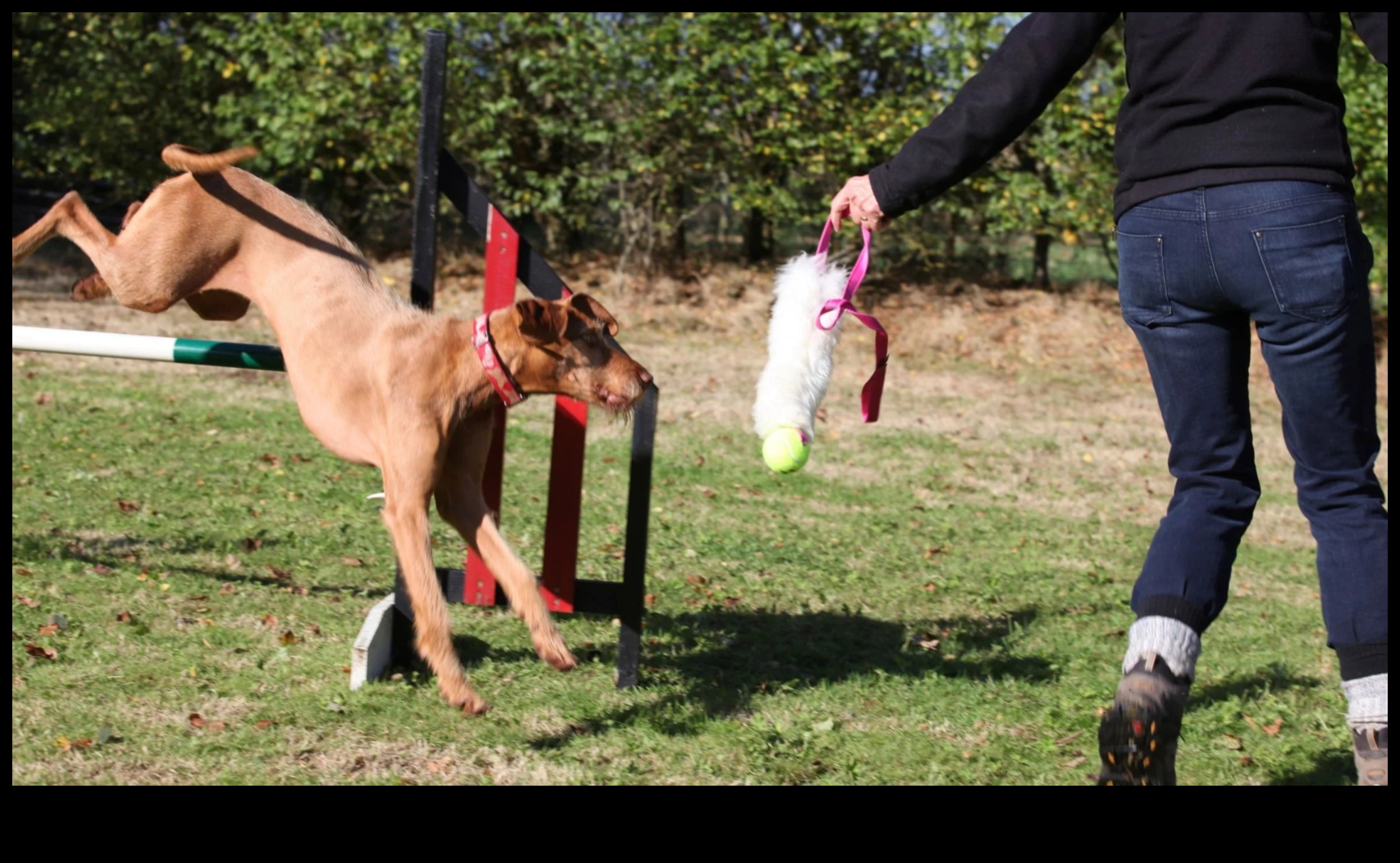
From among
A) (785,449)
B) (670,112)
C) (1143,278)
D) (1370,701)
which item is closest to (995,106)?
(1143,278)

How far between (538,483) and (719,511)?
132 cm

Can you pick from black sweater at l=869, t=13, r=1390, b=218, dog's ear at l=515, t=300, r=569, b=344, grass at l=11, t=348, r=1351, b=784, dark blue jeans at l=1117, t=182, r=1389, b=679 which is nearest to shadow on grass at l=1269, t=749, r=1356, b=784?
grass at l=11, t=348, r=1351, b=784

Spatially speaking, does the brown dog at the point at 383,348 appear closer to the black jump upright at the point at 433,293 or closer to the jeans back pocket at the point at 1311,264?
the black jump upright at the point at 433,293

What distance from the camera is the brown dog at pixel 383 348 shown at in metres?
3.79

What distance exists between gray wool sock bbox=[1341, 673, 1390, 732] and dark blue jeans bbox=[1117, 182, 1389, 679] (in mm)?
22

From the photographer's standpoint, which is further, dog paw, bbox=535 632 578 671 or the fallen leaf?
the fallen leaf

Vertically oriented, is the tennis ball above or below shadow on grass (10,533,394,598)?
above

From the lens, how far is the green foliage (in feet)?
46.8

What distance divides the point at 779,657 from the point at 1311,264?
9.58ft

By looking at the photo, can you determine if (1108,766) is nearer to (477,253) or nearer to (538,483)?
(538,483)

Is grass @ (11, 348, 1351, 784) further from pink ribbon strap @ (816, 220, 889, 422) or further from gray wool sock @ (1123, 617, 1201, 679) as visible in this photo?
pink ribbon strap @ (816, 220, 889, 422)

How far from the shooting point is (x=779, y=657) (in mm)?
5090

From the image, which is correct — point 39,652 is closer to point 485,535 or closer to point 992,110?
point 485,535

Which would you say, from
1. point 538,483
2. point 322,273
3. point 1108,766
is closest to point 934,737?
point 1108,766
